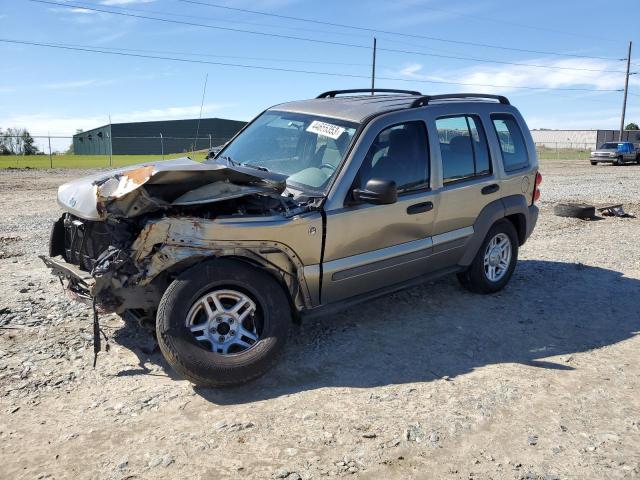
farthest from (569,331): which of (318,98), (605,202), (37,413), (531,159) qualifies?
(605,202)

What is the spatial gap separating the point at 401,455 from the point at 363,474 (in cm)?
29

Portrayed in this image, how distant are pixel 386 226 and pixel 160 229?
1873mm

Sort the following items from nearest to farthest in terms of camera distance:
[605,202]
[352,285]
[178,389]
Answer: [178,389] → [352,285] → [605,202]

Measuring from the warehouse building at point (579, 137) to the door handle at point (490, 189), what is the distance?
196 ft

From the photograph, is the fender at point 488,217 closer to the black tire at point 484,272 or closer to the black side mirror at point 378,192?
the black tire at point 484,272

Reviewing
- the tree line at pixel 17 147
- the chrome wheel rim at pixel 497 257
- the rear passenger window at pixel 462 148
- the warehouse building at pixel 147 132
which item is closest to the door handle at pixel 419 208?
the rear passenger window at pixel 462 148

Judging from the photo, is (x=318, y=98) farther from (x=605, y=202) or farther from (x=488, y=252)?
(x=605, y=202)

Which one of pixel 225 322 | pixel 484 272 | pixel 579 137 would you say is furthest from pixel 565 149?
pixel 225 322

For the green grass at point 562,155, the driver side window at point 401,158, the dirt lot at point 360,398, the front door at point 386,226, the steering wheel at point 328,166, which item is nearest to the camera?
the dirt lot at point 360,398

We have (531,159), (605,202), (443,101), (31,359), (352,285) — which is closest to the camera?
(31,359)

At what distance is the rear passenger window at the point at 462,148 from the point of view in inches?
204

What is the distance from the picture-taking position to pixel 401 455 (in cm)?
311

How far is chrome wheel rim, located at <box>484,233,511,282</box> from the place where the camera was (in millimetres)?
5875

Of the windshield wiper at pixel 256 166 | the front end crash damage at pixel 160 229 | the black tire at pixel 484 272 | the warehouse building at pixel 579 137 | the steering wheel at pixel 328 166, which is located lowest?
the black tire at pixel 484 272
